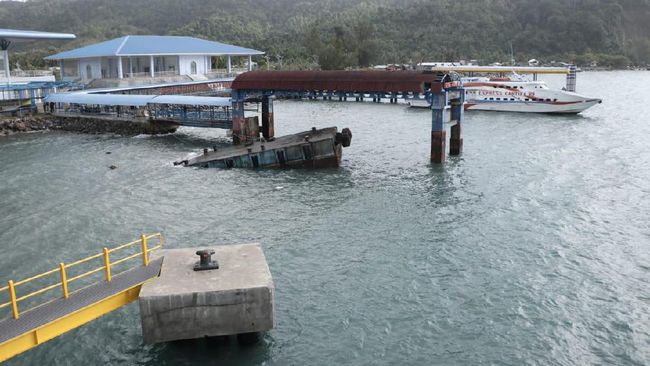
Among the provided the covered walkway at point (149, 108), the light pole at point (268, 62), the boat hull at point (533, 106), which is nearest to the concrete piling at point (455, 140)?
the covered walkway at point (149, 108)

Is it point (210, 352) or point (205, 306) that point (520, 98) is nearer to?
Result: point (210, 352)

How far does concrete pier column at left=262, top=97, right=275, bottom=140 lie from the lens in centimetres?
5072

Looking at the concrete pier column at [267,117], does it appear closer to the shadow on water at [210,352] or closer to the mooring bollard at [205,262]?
the mooring bollard at [205,262]

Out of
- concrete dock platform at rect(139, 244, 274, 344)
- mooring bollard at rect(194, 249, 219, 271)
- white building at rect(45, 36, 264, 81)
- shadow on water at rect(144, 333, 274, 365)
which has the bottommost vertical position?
Result: shadow on water at rect(144, 333, 274, 365)

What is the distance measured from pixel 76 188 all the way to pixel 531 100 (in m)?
54.2

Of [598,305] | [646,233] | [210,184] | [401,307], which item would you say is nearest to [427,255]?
[401,307]

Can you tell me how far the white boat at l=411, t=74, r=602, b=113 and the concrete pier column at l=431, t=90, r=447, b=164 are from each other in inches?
1317

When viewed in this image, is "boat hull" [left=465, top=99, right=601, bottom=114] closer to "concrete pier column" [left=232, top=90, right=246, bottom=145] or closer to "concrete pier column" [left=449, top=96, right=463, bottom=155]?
"concrete pier column" [left=449, top=96, right=463, bottom=155]

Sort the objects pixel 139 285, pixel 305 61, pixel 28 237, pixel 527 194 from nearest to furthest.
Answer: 1. pixel 139 285
2. pixel 28 237
3. pixel 527 194
4. pixel 305 61

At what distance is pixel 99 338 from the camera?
16844mm

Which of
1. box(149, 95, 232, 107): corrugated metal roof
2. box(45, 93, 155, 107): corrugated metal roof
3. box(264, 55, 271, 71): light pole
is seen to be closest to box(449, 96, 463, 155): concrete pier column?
box(149, 95, 232, 107): corrugated metal roof

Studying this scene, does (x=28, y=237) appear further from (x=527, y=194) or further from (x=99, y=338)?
(x=527, y=194)

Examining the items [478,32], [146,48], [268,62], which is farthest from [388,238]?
[478,32]

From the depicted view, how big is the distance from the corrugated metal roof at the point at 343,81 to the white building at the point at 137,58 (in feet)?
108
